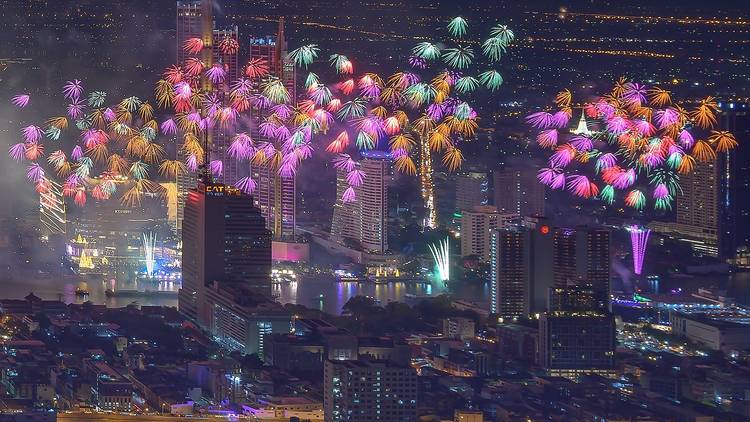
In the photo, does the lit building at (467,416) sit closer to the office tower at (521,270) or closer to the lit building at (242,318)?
the lit building at (242,318)

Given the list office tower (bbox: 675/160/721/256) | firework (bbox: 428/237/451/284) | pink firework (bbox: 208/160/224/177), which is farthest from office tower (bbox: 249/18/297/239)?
office tower (bbox: 675/160/721/256)

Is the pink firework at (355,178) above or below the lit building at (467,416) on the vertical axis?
above

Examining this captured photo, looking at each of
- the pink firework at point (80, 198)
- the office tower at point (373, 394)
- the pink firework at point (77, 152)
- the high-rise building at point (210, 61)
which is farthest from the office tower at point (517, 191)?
the office tower at point (373, 394)

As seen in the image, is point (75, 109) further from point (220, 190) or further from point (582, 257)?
point (582, 257)

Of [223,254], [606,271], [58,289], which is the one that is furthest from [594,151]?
[58,289]

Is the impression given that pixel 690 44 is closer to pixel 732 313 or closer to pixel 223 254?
pixel 732 313
